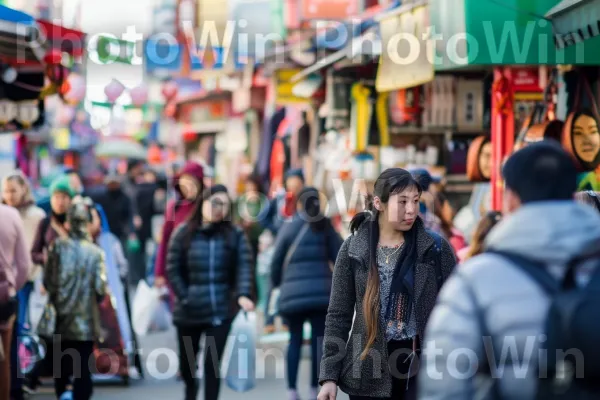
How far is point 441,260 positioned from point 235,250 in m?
3.83

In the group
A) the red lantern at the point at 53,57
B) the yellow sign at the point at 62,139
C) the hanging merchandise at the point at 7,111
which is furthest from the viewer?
the yellow sign at the point at 62,139

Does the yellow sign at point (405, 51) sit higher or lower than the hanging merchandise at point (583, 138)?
higher

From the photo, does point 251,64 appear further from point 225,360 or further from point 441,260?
point 441,260

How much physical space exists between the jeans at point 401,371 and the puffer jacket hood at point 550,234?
2399 mm

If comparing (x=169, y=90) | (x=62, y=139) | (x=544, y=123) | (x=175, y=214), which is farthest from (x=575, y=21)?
(x=62, y=139)

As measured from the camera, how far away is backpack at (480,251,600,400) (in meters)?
3.71

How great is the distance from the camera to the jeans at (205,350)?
9867mm

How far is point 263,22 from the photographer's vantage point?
92.1 feet

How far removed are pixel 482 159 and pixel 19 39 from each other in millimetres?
4501

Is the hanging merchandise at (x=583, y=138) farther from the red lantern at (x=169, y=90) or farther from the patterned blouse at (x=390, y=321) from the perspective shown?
the red lantern at (x=169, y=90)

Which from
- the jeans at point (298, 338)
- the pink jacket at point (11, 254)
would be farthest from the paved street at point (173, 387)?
the pink jacket at point (11, 254)

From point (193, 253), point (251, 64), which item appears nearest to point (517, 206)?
point (193, 253)

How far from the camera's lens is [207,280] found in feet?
32.7

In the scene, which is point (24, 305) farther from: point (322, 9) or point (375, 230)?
point (322, 9)
